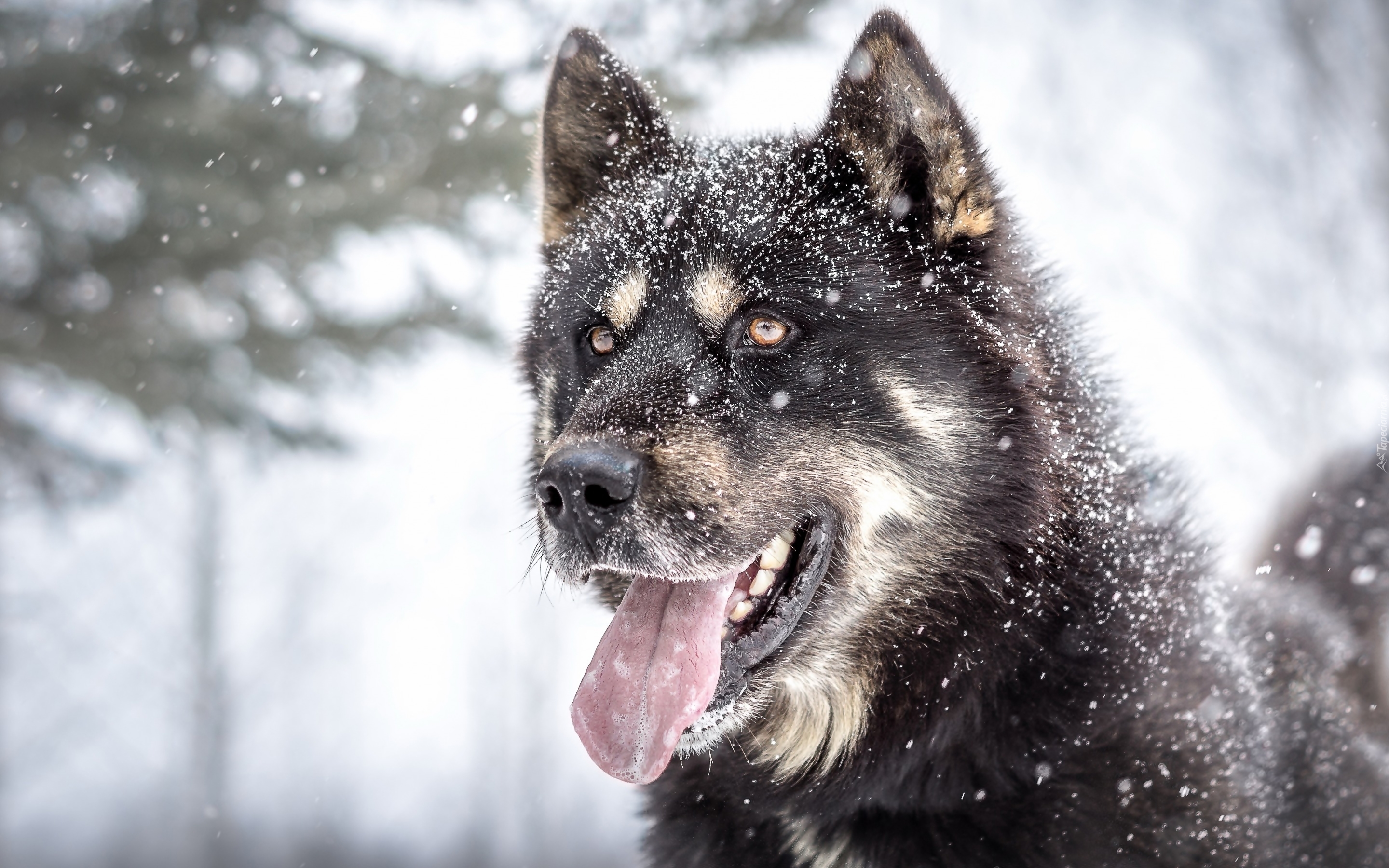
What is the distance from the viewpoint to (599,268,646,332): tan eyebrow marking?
2.45 metres

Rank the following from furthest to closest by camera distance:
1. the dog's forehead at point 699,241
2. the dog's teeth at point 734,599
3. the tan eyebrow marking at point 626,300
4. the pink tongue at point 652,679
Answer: the tan eyebrow marking at point 626,300 → the dog's forehead at point 699,241 → the dog's teeth at point 734,599 → the pink tongue at point 652,679

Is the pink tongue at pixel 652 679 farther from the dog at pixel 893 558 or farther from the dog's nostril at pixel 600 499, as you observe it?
the dog's nostril at pixel 600 499

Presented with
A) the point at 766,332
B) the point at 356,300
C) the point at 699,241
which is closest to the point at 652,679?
the point at 766,332

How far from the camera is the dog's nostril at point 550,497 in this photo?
1978mm

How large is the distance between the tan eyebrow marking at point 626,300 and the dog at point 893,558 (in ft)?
0.04

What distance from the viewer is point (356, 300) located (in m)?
5.75

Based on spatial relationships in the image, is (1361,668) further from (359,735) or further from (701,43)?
(359,735)

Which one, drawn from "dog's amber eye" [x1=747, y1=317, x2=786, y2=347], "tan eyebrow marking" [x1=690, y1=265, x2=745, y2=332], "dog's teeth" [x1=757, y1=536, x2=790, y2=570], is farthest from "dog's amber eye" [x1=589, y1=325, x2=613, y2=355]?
"dog's teeth" [x1=757, y1=536, x2=790, y2=570]

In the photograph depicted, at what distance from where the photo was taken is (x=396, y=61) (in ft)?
16.6

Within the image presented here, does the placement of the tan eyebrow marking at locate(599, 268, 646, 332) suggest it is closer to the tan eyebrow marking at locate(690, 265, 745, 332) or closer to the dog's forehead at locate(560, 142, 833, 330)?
the dog's forehead at locate(560, 142, 833, 330)

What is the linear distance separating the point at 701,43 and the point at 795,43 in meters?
0.59

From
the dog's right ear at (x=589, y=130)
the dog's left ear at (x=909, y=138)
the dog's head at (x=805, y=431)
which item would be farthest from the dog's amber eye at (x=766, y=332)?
the dog's right ear at (x=589, y=130)

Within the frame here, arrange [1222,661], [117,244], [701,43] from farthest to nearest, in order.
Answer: [701,43] → [117,244] → [1222,661]

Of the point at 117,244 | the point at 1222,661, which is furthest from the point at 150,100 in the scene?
the point at 1222,661
